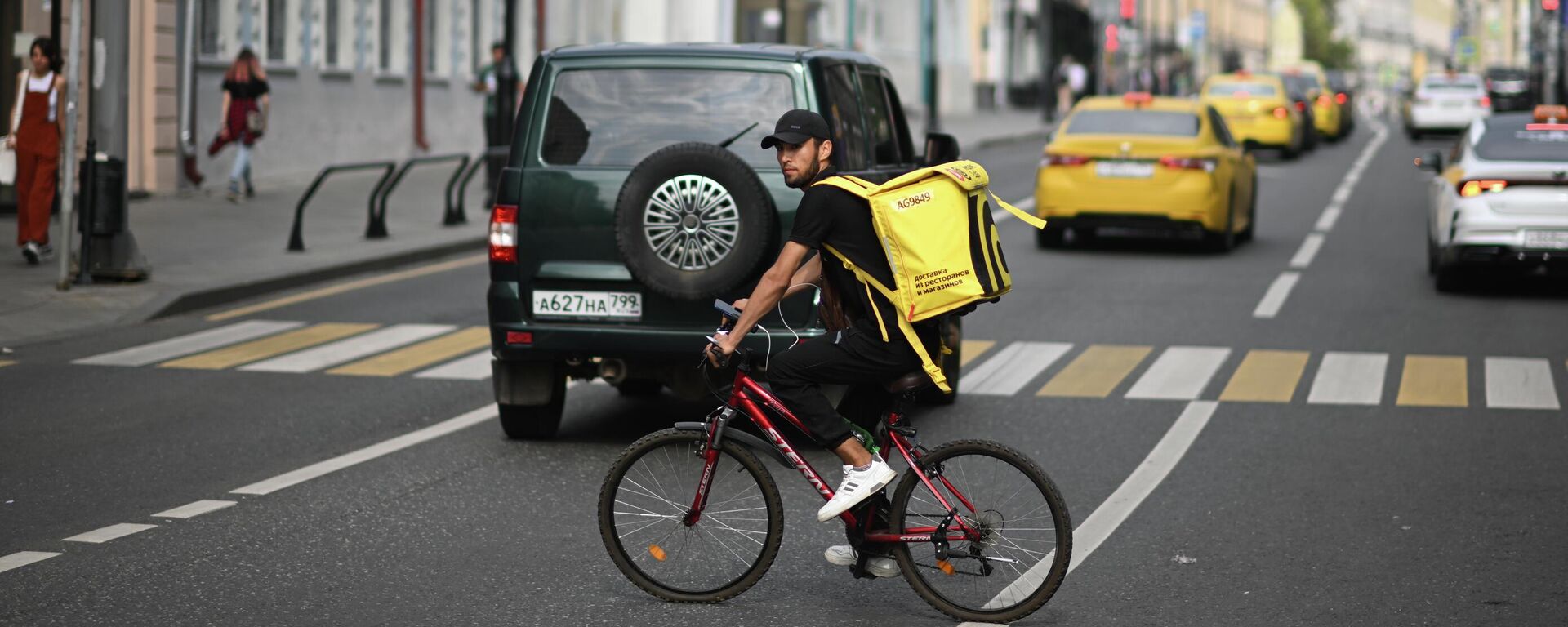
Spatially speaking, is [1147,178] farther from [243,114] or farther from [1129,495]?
[1129,495]

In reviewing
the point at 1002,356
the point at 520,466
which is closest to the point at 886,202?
the point at 520,466

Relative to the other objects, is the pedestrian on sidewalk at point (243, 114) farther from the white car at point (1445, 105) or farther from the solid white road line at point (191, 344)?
the white car at point (1445, 105)

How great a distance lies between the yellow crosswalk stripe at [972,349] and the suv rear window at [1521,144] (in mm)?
5411

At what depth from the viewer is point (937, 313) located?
20.8ft

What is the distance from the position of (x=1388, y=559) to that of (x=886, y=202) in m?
2.39

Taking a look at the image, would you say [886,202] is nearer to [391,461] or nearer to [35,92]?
[391,461]

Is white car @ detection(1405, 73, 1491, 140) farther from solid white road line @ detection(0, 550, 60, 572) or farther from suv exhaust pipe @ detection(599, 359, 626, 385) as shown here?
solid white road line @ detection(0, 550, 60, 572)

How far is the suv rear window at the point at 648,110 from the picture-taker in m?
9.46

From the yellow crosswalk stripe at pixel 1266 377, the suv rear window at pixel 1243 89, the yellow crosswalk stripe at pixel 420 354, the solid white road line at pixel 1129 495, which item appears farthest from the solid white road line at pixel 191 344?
the suv rear window at pixel 1243 89

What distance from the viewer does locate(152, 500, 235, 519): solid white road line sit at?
8102 millimetres

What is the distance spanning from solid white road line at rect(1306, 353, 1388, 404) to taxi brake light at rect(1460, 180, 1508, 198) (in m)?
3.75

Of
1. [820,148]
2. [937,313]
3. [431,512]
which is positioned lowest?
[431,512]

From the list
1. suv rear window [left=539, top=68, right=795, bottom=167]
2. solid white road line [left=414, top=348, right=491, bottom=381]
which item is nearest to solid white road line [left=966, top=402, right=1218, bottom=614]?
suv rear window [left=539, top=68, right=795, bottom=167]

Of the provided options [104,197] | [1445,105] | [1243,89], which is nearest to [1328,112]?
[1445,105]
